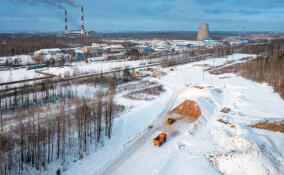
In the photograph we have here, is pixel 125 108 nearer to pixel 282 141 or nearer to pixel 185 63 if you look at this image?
pixel 282 141

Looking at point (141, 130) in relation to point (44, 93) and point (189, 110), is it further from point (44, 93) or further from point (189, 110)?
point (44, 93)

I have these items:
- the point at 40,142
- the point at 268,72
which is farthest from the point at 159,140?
the point at 268,72

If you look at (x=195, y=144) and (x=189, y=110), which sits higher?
(x=189, y=110)

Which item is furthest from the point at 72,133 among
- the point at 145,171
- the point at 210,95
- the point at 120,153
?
the point at 210,95

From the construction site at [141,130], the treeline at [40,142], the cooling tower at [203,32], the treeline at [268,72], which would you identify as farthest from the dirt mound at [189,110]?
the cooling tower at [203,32]

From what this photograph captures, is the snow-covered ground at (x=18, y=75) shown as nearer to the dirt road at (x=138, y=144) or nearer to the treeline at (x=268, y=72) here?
the dirt road at (x=138, y=144)

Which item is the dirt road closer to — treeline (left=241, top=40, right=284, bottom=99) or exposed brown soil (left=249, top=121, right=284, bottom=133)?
exposed brown soil (left=249, top=121, right=284, bottom=133)
